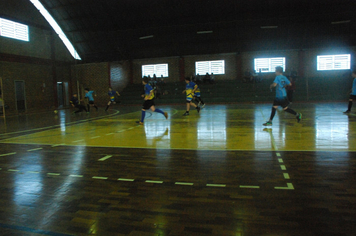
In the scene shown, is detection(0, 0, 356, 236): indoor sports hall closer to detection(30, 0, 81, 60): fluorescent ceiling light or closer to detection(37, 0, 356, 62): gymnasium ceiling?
detection(37, 0, 356, 62): gymnasium ceiling

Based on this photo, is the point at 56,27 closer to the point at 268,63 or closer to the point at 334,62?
the point at 268,63

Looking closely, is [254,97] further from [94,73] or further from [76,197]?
[76,197]

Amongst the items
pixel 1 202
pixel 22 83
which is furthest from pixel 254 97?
pixel 1 202

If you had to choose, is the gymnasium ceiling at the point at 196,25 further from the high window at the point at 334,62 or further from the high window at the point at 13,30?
the high window at the point at 13,30

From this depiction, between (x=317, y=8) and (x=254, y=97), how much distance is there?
749cm

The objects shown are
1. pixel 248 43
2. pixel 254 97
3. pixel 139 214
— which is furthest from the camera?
pixel 248 43

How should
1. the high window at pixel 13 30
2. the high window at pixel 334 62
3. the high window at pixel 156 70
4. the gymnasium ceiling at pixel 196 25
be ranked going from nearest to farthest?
the high window at pixel 13 30
the gymnasium ceiling at pixel 196 25
the high window at pixel 334 62
the high window at pixel 156 70

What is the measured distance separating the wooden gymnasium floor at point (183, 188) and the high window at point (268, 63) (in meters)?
20.7

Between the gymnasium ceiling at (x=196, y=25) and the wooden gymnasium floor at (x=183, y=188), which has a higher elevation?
the gymnasium ceiling at (x=196, y=25)

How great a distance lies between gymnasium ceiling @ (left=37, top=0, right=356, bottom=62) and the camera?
1827cm

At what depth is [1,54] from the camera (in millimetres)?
17922

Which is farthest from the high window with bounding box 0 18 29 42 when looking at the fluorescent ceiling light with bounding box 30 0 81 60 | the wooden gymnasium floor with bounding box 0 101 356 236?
the wooden gymnasium floor with bounding box 0 101 356 236

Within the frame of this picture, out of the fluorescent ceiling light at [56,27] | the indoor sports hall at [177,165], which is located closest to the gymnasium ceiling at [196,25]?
the indoor sports hall at [177,165]

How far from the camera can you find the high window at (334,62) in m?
24.0
